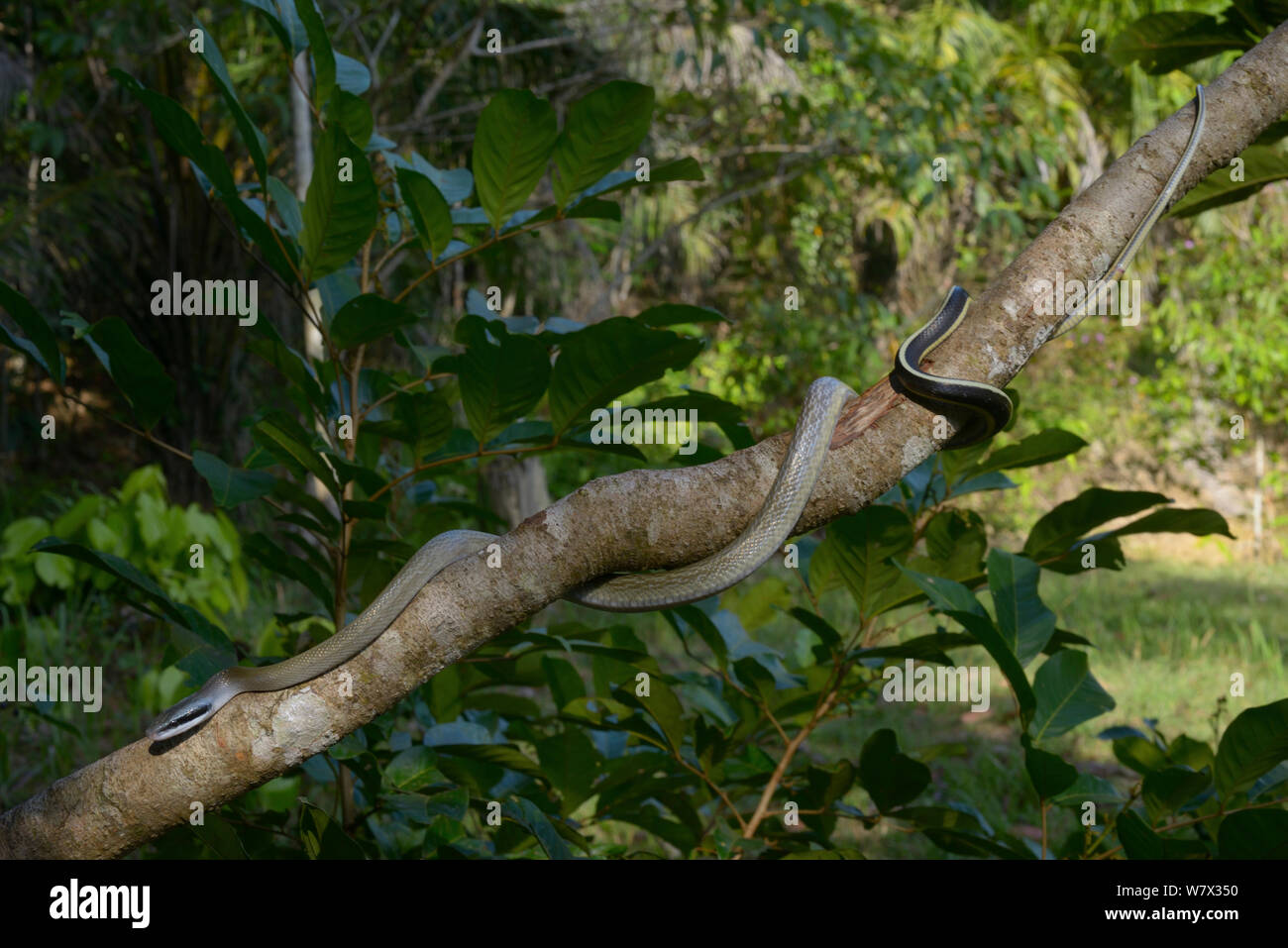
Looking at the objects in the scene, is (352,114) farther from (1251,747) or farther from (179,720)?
(1251,747)

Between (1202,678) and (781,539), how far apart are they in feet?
14.7

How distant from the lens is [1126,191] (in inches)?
45.3

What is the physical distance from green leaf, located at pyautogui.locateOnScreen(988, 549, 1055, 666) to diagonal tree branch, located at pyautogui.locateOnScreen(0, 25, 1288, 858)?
33cm

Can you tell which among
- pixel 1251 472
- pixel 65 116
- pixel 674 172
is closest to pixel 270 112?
pixel 65 116

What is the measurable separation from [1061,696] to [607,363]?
725 mm

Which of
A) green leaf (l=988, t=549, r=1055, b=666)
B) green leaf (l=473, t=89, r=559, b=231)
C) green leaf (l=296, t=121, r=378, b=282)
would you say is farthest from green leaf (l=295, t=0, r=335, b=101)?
green leaf (l=988, t=549, r=1055, b=666)

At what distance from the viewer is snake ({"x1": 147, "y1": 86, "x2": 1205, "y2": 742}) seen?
3.38 feet

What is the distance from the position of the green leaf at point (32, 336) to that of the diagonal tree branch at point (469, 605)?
0.47 metres

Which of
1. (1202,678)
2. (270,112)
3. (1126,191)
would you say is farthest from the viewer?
(270,112)

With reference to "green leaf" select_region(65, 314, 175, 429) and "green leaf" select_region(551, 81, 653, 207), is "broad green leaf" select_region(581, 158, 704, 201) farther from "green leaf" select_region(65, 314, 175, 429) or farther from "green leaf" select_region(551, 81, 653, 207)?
"green leaf" select_region(65, 314, 175, 429)

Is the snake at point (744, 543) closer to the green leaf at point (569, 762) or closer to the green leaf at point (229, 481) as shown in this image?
the green leaf at point (229, 481)

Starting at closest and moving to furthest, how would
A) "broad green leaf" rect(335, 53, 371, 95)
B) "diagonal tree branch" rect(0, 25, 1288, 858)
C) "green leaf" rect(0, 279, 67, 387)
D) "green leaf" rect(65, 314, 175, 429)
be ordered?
"diagonal tree branch" rect(0, 25, 1288, 858)
"green leaf" rect(0, 279, 67, 387)
"green leaf" rect(65, 314, 175, 429)
"broad green leaf" rect(335, 53, 371, 95)

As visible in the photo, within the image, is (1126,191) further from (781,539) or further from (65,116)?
(65,116)

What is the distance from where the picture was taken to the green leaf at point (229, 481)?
131 centimetres
